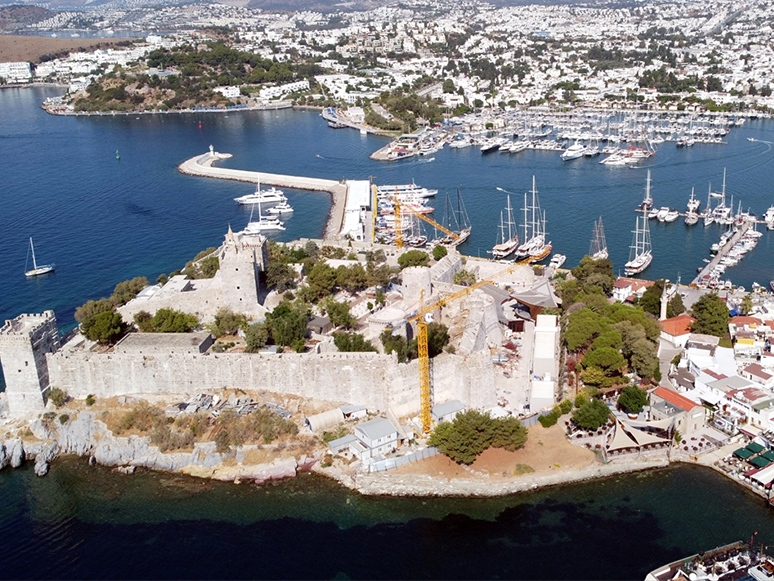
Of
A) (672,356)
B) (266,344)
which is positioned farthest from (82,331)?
(672,356)

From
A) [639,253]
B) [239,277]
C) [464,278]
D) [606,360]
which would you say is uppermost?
[239,277]

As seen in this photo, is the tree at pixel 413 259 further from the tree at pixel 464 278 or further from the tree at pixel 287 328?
the tree at pixel 287 328

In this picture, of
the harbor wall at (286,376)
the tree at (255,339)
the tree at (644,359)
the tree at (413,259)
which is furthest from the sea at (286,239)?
the tree at (413,259)

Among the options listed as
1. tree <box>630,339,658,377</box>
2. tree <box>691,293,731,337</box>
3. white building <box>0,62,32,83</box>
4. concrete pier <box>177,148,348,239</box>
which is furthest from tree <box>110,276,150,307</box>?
white building <box>0,62,32,83</box>

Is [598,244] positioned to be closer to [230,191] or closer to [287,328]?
[287,328]

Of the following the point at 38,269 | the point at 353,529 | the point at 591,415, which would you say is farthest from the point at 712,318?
the point at 38,269

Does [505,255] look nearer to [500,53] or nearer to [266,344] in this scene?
[266,344]
